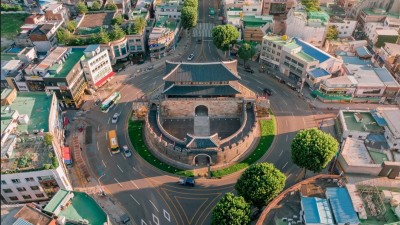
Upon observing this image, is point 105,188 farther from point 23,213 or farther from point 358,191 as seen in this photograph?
point 358,191

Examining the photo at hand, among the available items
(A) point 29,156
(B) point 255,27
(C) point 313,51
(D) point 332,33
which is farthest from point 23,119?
(D) point 332,33

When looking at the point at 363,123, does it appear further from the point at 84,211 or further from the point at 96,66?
the point at 96,66

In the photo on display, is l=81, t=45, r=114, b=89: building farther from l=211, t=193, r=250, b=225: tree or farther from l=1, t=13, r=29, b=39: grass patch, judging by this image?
l=211, t=193, r=250, b=225: tree

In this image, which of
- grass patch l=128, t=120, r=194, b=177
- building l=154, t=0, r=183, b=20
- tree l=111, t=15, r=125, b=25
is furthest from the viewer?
building l=154, t=0, r=183, b=20

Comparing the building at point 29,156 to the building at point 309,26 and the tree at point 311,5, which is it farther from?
the tree at point 311,5

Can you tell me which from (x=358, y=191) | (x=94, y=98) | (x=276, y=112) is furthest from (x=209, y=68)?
(x=358, y=191)

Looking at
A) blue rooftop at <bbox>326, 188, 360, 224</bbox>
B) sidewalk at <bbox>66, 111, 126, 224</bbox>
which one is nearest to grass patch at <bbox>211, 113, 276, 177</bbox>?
blue rooftop at <bbox>326, 188, 360, 224</bbox>

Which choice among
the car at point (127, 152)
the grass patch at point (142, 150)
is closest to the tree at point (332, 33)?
the grass patch at point (142, 150)
